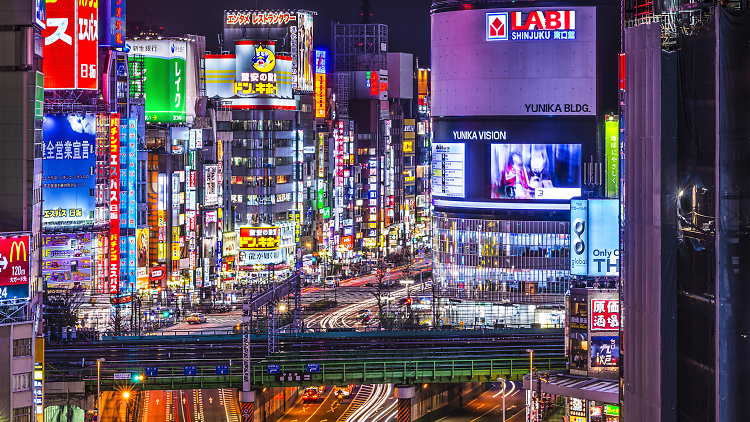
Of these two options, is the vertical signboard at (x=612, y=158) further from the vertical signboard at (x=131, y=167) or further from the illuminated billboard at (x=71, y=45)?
the vertical signboard at (x=131, y=167)

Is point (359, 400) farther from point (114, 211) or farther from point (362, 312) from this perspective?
point (362, 312)

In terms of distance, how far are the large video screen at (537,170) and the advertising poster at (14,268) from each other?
194 feet

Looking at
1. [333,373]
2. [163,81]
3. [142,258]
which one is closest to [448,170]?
[142,258]

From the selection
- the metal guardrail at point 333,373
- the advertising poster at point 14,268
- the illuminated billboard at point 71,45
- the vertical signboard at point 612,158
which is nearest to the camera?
the advertising poster at point 14,268

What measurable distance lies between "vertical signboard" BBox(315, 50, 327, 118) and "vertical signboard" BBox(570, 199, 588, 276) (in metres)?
82.8

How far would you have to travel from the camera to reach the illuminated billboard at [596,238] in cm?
7100

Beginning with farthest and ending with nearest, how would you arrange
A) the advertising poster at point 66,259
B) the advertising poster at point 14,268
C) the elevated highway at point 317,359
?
1. the advertising poster at point 66,259
2. the elevated highway at point 317,359
3. the advertising poster at point 14,268

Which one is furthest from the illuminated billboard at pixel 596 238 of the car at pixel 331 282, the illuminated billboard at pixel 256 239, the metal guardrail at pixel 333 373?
the illuminated billboard at pixel 256 239

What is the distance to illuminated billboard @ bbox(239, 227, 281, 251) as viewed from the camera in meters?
135

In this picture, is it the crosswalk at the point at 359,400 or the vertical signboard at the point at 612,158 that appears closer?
the crosswalk at the point at 359,400

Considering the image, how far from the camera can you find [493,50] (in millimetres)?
105312

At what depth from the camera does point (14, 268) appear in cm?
5291
